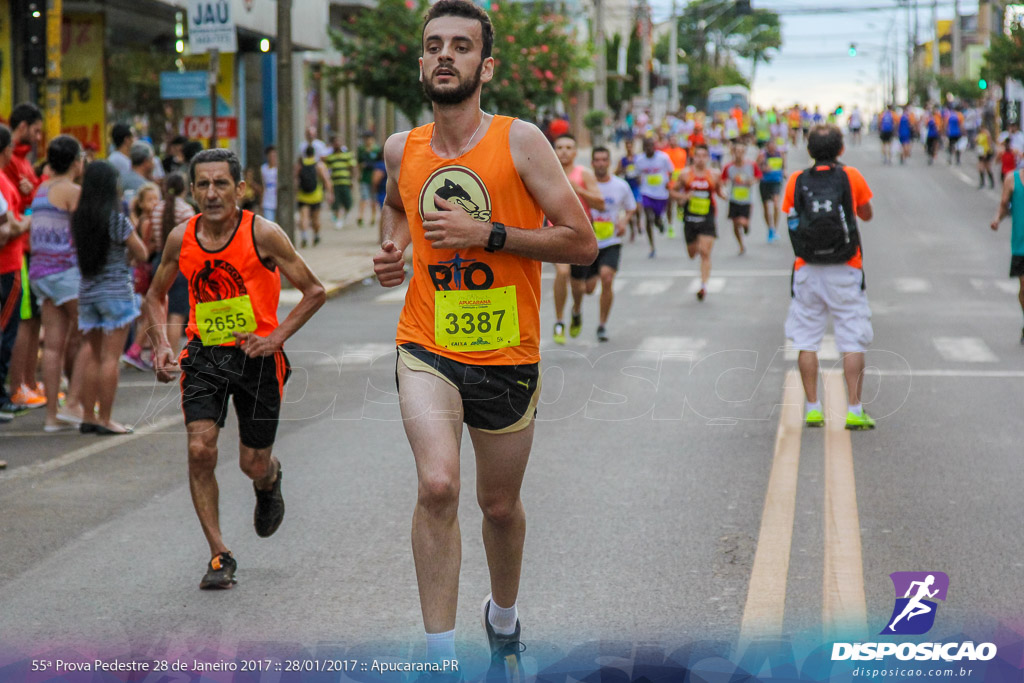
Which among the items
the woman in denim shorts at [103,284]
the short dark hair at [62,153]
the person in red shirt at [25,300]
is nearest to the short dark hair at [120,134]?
the person in red shirt at [25,300]

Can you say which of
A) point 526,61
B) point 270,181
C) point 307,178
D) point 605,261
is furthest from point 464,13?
point 526,61

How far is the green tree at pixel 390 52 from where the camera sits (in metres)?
26.6

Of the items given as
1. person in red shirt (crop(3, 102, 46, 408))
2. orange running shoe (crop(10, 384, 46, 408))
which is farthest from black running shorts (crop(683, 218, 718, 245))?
orange running shoe (crop(10, 384, 46, 408))

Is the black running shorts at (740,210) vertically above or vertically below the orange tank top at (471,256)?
below

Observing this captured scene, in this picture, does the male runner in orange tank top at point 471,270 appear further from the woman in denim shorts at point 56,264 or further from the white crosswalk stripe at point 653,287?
the white crosswalk stripe at point 653,287

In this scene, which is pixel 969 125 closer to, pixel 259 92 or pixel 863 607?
pixel 259 92

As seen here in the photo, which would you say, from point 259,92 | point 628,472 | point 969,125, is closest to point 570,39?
point 259,92

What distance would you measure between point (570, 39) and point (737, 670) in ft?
102

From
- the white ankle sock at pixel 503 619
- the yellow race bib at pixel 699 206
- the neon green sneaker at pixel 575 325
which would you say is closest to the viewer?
the white ankle sock at pixel 503 619

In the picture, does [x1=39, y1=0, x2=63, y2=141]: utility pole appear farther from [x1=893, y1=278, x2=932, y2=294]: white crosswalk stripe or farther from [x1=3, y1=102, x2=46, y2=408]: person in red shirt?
[x1=893, y1=278, x2=932, y2=294]: white crosswalk stripe

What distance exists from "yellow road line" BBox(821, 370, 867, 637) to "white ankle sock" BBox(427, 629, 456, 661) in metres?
1.48

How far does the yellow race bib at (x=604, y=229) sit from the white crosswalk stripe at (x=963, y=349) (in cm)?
322

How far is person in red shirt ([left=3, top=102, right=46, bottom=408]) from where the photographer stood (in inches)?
391

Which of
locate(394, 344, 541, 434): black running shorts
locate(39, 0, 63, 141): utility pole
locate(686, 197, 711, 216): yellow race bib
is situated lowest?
locate(394, 344, 541, 434): black running shorts
